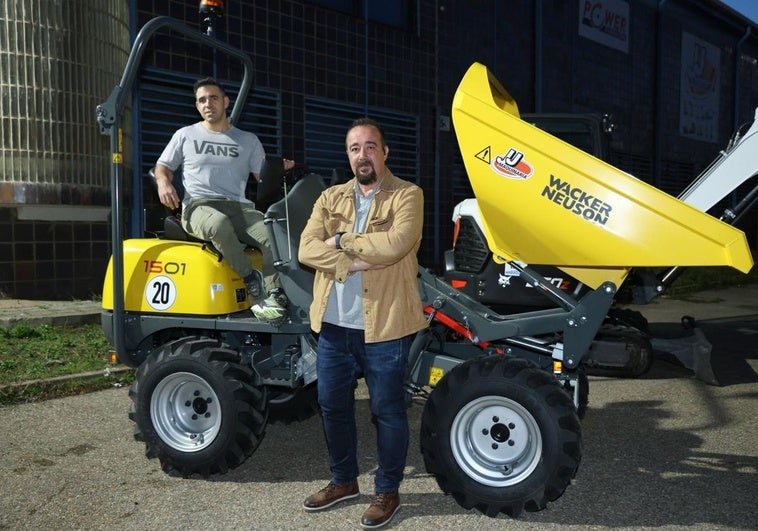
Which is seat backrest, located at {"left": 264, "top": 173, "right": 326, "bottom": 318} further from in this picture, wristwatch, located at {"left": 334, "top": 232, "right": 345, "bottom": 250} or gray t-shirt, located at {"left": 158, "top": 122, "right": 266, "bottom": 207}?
wristwatch, located at {"left": 334, "top": 232, "right": 345, "bottom": 250}

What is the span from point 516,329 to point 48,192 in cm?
688

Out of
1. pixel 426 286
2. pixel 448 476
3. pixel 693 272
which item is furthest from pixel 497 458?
pixel 693 272

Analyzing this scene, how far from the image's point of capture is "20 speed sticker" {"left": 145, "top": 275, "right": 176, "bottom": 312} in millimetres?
4684

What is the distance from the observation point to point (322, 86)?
12.5 m

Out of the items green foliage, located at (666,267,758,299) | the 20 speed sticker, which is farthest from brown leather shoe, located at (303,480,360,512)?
green foliage, located at (666,267,758,299)

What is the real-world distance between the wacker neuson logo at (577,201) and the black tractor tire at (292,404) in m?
2.32

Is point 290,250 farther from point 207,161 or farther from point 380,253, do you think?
point 380,253

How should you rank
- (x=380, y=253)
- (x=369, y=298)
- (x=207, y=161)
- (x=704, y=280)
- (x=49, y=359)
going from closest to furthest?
(x=380, y=253) < (x=369, y=298) < (x=207, y=161) < (x=49, y=359) < (x=704, y=280)

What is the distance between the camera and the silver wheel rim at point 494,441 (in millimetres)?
3914

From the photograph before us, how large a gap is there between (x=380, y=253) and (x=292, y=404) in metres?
2.21

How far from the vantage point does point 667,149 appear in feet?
71.6

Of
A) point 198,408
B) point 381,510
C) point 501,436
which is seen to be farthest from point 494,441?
point 198,408

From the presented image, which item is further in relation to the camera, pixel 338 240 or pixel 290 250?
pixel 290 250

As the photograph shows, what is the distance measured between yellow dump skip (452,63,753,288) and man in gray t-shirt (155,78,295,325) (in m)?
1.38
